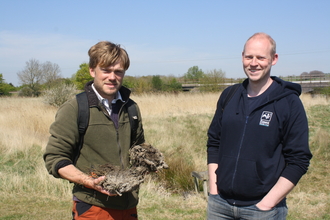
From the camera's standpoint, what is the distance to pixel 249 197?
2.19 meters

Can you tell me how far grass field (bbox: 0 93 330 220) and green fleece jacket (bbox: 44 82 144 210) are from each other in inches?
125

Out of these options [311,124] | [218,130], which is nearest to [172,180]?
[218,130]

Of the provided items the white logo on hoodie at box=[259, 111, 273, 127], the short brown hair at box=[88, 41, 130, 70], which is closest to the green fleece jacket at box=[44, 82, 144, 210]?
the short brown hair at box=[88, 41, 130, 70]

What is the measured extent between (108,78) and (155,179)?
562 cm

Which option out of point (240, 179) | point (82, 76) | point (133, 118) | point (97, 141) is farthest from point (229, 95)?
point (82, 76)

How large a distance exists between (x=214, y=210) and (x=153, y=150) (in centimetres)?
64

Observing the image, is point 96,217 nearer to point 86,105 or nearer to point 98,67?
point 86,105

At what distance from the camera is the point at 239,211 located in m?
2.23

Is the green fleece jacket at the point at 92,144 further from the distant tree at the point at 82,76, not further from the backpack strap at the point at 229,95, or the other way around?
the distant tree at the point at 82,76

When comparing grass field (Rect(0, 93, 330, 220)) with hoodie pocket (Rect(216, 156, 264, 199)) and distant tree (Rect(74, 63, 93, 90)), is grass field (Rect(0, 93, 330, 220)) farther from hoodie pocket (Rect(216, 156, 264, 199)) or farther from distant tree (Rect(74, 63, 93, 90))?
distant tree (Rect(74, 63, 93, 90))

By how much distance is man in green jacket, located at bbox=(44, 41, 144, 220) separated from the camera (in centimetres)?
213

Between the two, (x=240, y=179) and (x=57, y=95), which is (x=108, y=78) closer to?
(x=240, y=179)

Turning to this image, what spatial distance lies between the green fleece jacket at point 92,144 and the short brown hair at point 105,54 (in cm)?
22

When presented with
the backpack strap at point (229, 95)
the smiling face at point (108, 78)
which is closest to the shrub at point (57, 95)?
the smiling face at point (108, 78)
